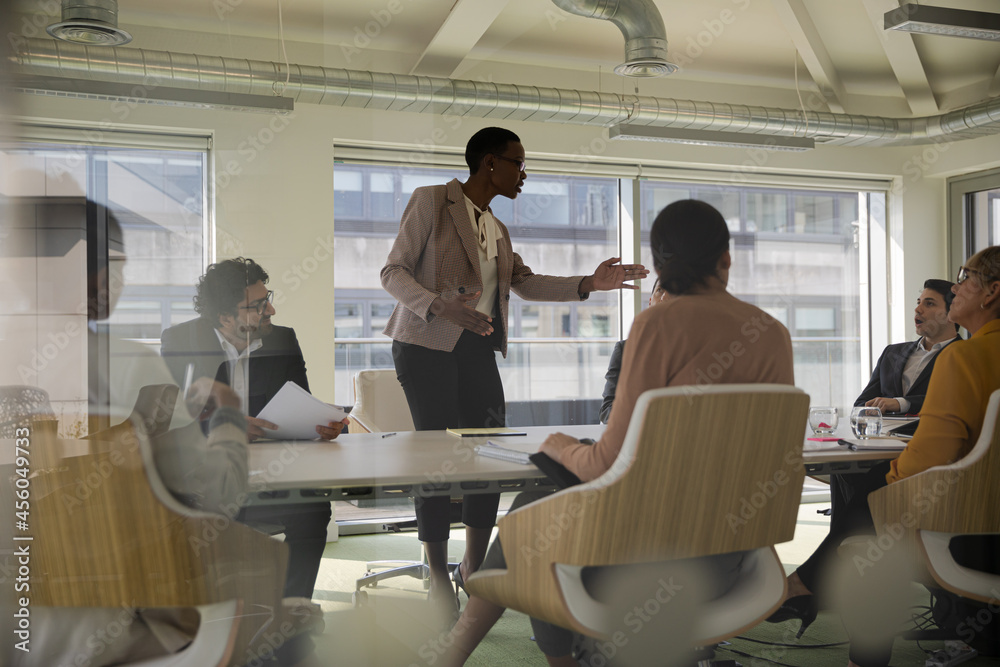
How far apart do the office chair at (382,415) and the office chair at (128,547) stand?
845 millimetres

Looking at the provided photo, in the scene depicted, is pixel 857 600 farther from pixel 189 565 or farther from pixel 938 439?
pixel 189 565

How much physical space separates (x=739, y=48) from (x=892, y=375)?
2021 millimetres

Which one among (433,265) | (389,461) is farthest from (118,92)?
Result: (433,265)

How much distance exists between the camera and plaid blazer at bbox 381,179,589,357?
251cm

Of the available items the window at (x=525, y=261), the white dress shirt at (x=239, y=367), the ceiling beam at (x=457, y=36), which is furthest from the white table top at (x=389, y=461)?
the ceiling beam at (x=457, y=36)

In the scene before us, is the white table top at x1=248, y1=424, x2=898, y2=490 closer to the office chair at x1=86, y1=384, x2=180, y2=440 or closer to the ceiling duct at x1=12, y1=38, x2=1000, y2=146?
the office chair at x1=86, y1=384, x2=180, y2=440

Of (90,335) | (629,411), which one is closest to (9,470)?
(90,335)

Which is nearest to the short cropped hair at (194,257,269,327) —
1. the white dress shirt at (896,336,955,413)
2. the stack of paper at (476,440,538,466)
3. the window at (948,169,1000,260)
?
the stack of paper at (476,440,538,466)

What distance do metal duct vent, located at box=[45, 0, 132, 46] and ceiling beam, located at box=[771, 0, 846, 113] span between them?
11.9ft

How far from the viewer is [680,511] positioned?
151 centimetres

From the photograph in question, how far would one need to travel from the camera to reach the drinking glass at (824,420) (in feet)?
7.80

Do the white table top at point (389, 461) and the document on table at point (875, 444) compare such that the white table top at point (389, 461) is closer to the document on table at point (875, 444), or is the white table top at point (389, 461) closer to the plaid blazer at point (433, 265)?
the document on table at point (875, 444)

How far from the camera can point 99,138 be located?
5.38 ft

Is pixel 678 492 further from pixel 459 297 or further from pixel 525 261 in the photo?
pixel 525 261
